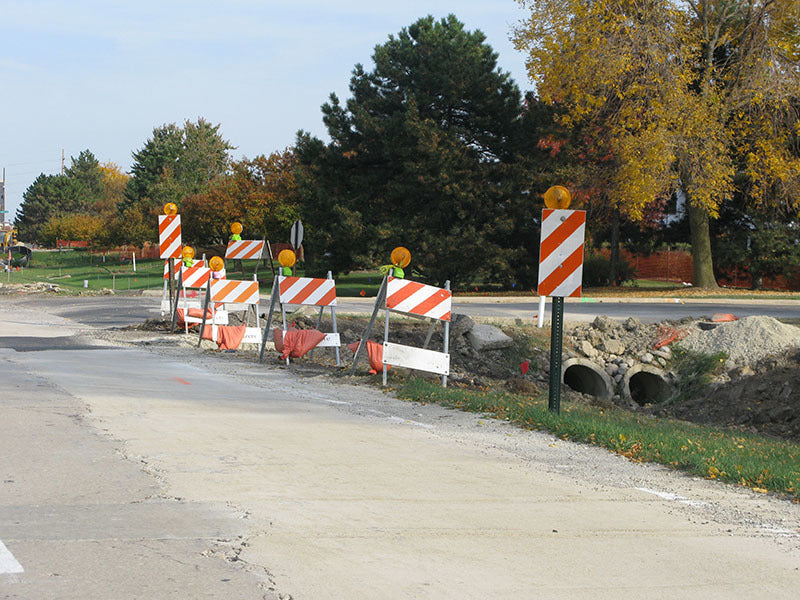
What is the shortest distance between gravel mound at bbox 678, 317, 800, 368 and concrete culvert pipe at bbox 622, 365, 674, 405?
102 centimetres

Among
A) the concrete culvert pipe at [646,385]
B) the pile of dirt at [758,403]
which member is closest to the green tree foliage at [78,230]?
the concrete culvert pipe at [646,385]

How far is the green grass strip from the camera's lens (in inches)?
306

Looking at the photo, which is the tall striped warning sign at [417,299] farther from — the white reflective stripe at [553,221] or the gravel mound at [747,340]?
the gravel mound at [747,340]

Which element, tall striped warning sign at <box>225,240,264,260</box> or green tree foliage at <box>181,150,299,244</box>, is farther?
green tree foliage at <box>181,150,299,244</box>

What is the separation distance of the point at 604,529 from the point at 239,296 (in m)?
13.8

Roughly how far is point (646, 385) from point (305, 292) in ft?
29.3

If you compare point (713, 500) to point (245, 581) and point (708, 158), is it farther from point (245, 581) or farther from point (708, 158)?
point (708, 158)

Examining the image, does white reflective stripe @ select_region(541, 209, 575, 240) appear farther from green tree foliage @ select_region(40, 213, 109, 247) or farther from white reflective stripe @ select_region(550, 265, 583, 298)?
green tree foliage @ select_region(40, 213, 109, 247)

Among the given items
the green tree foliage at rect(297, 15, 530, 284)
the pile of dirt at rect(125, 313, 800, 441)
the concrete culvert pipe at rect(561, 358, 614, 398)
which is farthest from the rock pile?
the green tree foliage at rect(297, 15, 530, 284)

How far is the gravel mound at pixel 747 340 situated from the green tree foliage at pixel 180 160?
7409cm

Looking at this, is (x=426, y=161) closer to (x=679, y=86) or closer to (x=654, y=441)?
(x=679, y=86)

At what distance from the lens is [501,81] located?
38281mm

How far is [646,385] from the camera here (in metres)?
21.4

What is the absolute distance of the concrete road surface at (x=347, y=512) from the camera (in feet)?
15.8
